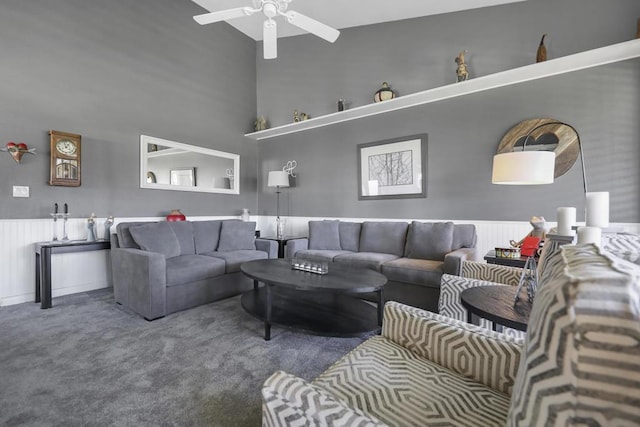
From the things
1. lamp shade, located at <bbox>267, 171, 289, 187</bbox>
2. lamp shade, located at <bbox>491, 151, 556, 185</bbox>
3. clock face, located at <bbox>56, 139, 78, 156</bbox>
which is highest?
clock face, located at <bbox>56, 139, 78, 156</bbox>

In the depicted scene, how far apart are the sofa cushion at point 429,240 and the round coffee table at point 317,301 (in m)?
1.19

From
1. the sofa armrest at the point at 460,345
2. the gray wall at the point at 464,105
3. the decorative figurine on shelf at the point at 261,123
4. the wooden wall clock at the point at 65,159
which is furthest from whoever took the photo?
the decorative figurine on shelf at the point at 261,123

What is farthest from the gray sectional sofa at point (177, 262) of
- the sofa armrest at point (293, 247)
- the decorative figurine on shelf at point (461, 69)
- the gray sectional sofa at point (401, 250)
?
the decorative figurine on shelf at point (461, 69)

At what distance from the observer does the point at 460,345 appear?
101cm

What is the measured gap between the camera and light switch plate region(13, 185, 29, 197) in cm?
296

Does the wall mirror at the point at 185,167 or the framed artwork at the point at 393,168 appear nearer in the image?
the framed artwork at the point at 393,168

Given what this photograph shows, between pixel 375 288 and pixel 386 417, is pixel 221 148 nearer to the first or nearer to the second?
pixel 375 288

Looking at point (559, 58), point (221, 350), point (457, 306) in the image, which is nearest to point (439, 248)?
point (457, 306)

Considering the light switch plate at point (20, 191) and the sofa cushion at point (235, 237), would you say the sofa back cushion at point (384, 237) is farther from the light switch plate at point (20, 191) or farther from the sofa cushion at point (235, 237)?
the light switch plate at point (20, 191)

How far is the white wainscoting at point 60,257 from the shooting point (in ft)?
9.66

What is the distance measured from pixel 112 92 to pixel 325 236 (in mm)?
3320

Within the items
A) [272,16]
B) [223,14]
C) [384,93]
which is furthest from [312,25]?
[384,93]

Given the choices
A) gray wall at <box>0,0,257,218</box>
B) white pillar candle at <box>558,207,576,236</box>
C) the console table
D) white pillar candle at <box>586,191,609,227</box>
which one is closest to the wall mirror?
gray wall at <box>0,0,257,218</box>

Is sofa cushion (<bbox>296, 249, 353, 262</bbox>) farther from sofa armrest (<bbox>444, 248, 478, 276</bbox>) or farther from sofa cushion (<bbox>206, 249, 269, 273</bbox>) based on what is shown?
sofa armrest (<bbox>444, 248, 478, 276</bbox>)
